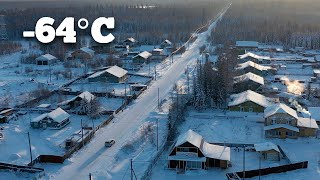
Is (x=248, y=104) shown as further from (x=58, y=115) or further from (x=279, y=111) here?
(x=58, y=115)

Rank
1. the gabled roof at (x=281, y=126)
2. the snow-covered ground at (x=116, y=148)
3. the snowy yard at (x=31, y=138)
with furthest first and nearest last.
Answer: the gabled roof at (x=281, y=126), the snowy yard at (x=31, y=138), the snow-covered ground at (x=116, y=148)

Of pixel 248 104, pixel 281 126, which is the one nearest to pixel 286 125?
pixel 281 126

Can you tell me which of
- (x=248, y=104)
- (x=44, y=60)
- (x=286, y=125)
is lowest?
(x=286, y=125)

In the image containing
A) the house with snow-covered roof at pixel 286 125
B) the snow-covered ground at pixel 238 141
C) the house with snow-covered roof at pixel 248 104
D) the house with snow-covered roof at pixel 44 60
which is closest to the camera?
the snow-covered ground at pixel 238 141

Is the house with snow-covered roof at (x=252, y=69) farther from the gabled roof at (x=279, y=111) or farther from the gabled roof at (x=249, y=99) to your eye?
the gabled roof at (x=279, y=111)

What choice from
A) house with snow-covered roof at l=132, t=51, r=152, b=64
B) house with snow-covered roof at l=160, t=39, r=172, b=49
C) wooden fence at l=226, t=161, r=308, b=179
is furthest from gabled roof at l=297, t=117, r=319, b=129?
house with snow-covered roof at l=160, t=39, r=172, b=49

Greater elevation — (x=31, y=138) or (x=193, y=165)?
(x=31, y=138)

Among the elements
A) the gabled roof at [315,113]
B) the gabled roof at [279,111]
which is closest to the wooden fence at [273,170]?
the gabled roof at [279,111]
